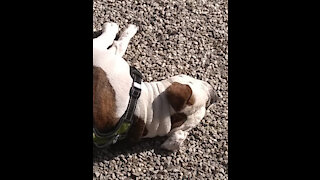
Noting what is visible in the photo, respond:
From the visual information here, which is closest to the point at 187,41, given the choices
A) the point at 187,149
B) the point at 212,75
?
the point at 212,75

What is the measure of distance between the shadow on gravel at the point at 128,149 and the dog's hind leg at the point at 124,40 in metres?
0.80

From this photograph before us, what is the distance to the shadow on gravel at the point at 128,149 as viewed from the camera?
3.05 meters

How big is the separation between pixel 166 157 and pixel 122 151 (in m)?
0.37

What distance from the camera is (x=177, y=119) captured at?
9.53 ft

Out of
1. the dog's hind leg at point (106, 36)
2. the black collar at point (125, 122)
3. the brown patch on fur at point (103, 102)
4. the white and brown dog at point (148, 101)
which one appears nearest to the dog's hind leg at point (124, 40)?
the dog's hind leg at point (106, 36)

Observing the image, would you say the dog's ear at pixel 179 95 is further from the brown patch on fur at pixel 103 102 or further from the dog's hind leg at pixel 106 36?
the dog's hind leg at pixel 106 36

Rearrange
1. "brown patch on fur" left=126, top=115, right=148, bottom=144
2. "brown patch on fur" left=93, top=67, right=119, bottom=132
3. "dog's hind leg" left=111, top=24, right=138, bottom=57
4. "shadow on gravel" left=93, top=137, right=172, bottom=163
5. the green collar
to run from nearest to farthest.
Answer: "brown patch on fur" left=93, top=67, right=119, bottom=132 < the green collar < "brown patch on fur" left=126, top=115, right=148, bottom=144 < "shadow on gravel" left=93, top=137, right=172, bottom=163 < "dog's hind leg" left=111, top=24, right=138, bottom=57

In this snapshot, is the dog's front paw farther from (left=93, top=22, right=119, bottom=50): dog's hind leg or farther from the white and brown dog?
(left=93, top=22, right=119, bottom=50): dog's hind leg

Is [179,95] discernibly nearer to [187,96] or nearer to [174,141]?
[187,96]

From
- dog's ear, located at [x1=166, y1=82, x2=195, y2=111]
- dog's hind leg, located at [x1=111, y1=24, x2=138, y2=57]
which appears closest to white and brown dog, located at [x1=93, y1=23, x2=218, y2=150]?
dog's ear, located at [x1=166, y1=82, x2=195, y2=111]

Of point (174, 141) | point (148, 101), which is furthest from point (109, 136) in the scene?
point (174, 141)

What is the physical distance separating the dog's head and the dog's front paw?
1.06 feet

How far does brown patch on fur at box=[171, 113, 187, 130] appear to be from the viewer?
9.41ft
